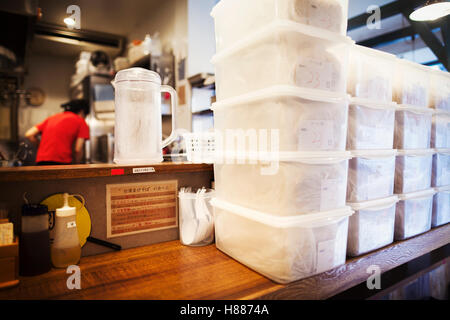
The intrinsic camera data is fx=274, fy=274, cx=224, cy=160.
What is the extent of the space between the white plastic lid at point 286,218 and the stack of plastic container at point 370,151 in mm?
145

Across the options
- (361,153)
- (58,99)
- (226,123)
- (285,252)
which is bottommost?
(285,252)

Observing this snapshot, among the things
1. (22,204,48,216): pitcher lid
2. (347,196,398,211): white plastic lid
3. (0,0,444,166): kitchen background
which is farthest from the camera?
(0,0,444,166): kitchen background

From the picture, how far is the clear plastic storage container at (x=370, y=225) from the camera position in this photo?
113 cm

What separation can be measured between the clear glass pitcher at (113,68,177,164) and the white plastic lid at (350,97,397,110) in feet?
2.98

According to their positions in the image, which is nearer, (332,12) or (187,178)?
(332,12)

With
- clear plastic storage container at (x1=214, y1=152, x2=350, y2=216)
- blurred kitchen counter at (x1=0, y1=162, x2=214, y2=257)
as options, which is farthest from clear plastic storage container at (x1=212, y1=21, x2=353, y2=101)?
blurred kitchen counter at (x1=0, y1=162, x2=214, y2=257)

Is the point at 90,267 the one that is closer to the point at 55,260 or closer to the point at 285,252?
the point at 55,260

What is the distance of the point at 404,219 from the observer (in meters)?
1.33

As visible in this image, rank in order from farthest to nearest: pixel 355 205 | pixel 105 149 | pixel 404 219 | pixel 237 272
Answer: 1. pixel 105 149
2. pixel 404 219
3. pixel 355 205
4. pixel 237 272

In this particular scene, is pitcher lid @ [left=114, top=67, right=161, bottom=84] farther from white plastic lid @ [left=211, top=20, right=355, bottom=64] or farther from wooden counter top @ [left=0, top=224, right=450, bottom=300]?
wooden counter top @ [left=0, top=224, right=450, bottom=300]

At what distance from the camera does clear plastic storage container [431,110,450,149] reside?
1.54 meters

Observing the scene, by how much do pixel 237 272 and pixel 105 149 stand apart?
3710 mm

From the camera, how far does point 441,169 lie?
1573 mm
